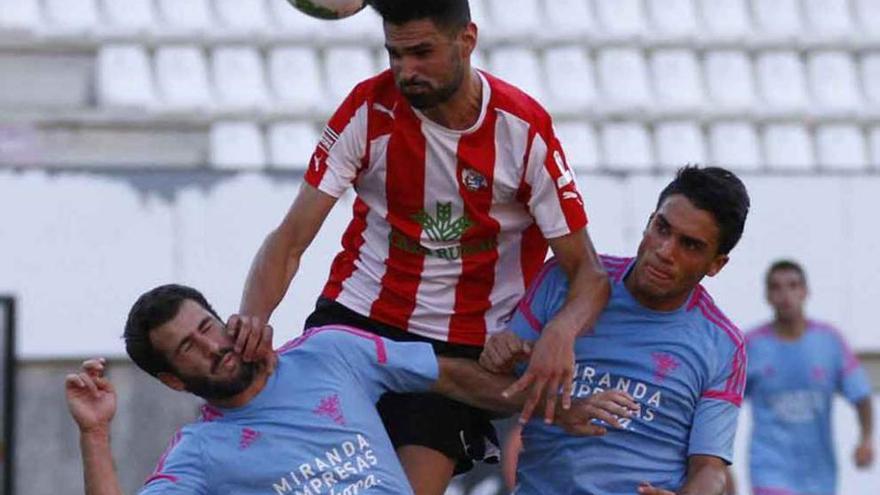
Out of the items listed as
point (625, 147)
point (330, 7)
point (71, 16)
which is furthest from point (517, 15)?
point (330, 7)

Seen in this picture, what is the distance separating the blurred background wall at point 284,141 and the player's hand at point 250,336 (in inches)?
210

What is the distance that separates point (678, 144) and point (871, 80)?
1542 mm

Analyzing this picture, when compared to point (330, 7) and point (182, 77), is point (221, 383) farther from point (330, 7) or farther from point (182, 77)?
point (182, 77)

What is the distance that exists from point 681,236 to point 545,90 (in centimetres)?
707

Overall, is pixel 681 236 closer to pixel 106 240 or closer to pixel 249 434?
pixel 249 434

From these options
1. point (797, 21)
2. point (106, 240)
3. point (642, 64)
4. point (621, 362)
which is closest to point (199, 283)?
point (106, 240)

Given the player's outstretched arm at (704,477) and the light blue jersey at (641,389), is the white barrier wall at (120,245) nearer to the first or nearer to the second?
the light blue jersey at (641,389)

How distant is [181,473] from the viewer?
5.51m

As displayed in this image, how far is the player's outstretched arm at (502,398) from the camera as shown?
5660 mm

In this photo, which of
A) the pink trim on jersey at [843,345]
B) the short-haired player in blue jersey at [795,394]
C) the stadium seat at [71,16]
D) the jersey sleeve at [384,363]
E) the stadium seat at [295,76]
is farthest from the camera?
the stadium seat at [295,76]

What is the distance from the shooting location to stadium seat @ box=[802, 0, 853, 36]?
1357cm

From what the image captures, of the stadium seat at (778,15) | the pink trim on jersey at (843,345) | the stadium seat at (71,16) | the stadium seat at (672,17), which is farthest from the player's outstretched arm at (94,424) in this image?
the stadium seat at (778,15)

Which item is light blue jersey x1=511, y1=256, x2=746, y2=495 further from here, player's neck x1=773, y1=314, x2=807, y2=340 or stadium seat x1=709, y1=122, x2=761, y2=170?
stadium seat x1=709, y1=122, x2=761, y2=170

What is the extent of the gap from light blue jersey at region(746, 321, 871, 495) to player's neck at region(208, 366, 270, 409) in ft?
17.4
